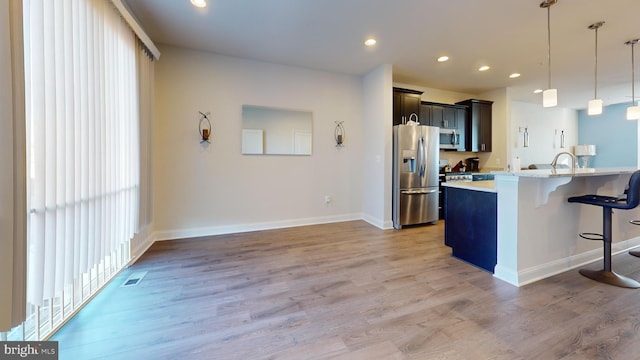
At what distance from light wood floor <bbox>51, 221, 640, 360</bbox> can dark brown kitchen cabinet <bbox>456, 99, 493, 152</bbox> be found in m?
3.11

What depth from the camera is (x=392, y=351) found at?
4.61 feet

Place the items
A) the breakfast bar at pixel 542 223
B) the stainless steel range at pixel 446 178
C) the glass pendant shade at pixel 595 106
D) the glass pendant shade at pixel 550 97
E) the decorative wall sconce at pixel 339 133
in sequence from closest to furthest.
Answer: the breakfast bar at pixel 542 223 → the glass pendant shade at pixel 550 97 → the glass pendant shade at pixel 595 106 → the decorative wall sconce at pixel 339 133 → the stainless steel range at pixel 446 178

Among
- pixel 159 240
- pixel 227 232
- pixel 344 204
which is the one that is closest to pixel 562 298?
pixel 344 204

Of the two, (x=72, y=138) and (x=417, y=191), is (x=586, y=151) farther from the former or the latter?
(x=72, y=138)

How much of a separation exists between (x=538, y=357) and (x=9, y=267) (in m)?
2.76

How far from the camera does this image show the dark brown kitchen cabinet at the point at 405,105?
14.4 ft

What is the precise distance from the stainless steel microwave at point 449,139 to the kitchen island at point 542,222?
2577 millimetres

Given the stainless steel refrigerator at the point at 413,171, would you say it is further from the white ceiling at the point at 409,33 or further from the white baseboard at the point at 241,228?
the white ceiling at the point at 409,33

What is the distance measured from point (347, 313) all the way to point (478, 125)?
17.7ft

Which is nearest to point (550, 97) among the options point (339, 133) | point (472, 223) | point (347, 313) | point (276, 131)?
point (472, 223)

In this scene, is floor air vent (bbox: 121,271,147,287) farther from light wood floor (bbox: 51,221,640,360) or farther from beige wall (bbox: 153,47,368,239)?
beige wall (bbox: 153,47,368,239)

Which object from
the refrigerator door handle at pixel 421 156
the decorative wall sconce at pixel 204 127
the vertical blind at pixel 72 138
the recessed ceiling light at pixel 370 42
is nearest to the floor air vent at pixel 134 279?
the vertical blind at pixel 72 138

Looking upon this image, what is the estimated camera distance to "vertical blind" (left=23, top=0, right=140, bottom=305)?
129 centimetres

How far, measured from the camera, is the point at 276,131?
3992 mm
